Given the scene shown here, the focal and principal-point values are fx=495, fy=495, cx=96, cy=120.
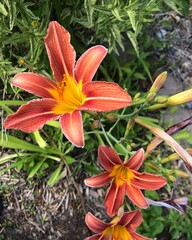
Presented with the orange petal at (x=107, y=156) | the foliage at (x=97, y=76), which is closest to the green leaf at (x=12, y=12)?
the foliage at (x=97, y=76)

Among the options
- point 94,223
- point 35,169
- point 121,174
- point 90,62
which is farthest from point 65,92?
point 35,169

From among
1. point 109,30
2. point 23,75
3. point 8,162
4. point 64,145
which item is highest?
point 23,75

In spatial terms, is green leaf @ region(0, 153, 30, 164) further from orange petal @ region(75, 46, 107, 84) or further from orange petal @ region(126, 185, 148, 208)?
orange petal @ region(75, 46, 107, 84)

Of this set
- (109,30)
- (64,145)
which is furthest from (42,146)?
(109,30)

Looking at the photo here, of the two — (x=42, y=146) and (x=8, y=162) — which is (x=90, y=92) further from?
(x=8, y=162)

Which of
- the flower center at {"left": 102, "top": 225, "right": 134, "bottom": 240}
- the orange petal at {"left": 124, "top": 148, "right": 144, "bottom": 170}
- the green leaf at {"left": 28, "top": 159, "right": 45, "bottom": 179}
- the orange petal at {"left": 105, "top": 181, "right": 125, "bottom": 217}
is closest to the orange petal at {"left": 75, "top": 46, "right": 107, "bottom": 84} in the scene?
the orange petal at {"left": 124, "top": 148, "right": 144, "bottom": 170}

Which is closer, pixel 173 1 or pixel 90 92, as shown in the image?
pixel 90 92

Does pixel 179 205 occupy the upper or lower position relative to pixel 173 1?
lower
